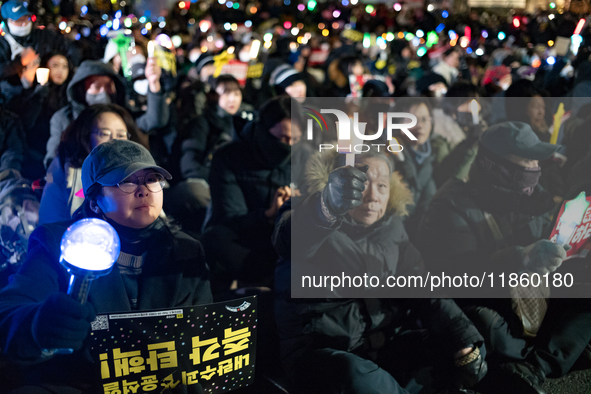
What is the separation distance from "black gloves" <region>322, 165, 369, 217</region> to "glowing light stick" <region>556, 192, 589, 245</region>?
3.23ft

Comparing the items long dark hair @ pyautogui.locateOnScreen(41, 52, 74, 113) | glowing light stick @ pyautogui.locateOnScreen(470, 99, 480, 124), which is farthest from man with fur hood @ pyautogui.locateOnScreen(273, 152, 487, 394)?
long dark hair @ pyautogui.locateOnScreen(41, 52, 74, 113)

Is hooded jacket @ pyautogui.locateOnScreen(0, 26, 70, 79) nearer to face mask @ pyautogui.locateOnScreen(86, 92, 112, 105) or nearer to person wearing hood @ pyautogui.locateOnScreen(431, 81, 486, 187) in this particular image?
face mask @ pyautogui.locateOnScreen(86, 92, 112, 105)

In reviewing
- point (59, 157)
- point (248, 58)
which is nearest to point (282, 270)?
point (59, 157)

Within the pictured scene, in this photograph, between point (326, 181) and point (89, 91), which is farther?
point (89, 91)

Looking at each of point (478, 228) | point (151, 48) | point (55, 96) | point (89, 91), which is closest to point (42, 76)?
point (55, 96)

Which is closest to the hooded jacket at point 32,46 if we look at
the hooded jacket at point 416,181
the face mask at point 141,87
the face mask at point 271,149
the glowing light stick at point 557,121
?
the face mask at point 141,87

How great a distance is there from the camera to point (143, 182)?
173 cm

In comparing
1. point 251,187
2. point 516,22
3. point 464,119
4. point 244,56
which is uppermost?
point 516,22

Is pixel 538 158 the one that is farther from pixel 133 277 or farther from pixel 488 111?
pixel 133 277

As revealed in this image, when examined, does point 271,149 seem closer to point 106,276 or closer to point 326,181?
point 326,181

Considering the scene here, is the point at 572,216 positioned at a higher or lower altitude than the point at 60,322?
higher

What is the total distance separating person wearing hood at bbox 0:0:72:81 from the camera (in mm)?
3639

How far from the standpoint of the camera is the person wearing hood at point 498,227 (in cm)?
224

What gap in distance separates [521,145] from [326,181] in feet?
3.00
